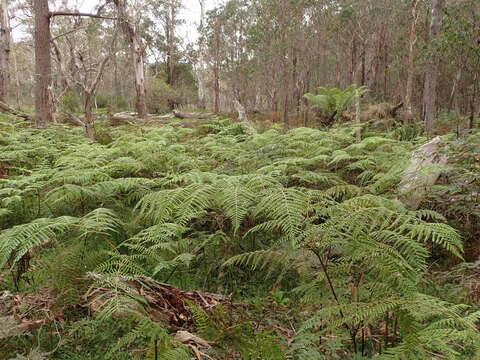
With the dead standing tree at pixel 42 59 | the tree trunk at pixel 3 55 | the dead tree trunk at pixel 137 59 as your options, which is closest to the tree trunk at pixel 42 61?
the dead standing tree at pixel 42 59

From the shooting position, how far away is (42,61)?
24.4 feet

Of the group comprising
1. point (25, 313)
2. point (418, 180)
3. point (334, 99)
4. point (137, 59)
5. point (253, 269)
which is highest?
point (137, 59)

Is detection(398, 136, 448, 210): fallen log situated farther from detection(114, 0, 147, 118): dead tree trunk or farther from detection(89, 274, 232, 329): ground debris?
detection(114, 0, 147, 118): dead tree trunk

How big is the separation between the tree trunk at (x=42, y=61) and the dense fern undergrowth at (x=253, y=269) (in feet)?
15.6

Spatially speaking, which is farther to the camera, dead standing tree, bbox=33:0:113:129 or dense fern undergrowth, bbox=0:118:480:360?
dead standing tree, bbox=33:0:113:129

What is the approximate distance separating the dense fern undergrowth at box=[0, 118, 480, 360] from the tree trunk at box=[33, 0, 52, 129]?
474cm

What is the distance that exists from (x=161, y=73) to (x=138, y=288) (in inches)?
1301

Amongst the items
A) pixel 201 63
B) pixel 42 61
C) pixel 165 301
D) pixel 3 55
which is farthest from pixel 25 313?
pixel 201 63

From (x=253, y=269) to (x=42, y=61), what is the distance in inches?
298

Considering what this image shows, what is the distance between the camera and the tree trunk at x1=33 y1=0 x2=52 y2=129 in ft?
23.9

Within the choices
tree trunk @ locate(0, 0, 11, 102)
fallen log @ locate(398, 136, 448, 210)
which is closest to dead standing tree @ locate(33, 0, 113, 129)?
fallen log @ locate(398, 136, 448, 210)

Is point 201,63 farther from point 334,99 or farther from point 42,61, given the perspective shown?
point 42,61

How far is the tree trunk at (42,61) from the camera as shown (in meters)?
7.29

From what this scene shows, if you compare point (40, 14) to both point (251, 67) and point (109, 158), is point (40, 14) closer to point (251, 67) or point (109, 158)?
point (109, 158)
